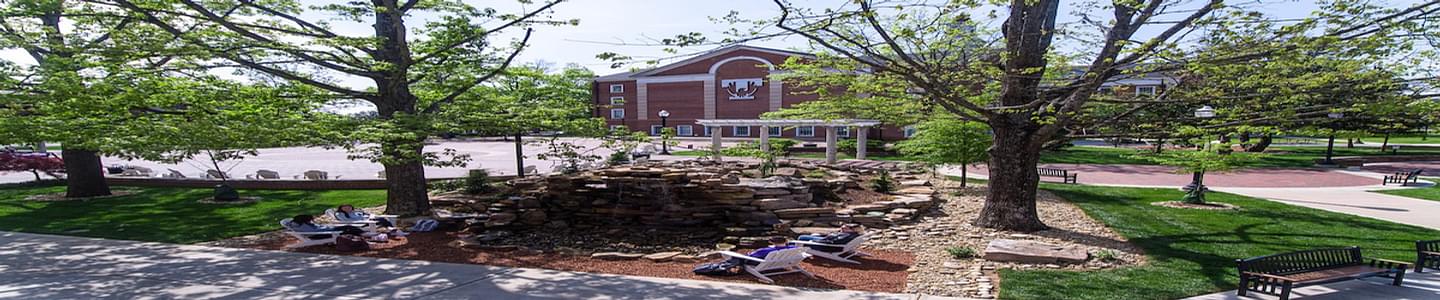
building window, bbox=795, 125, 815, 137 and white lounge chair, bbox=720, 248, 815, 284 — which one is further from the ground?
building window, bbox=795, 125, 815, 137

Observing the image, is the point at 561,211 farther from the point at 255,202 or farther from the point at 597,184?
the point at 255,202

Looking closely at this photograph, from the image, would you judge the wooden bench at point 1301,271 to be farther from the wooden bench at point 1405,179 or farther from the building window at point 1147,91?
the wooden bench at point 1405,179

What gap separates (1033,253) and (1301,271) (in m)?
2.70

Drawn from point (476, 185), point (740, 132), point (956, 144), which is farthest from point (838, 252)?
point (740, 132)

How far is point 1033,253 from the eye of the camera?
902cm

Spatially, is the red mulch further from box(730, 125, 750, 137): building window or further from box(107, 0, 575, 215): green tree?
box(730, 125, 750, 137): building window

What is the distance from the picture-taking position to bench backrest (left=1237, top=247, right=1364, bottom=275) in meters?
6.95

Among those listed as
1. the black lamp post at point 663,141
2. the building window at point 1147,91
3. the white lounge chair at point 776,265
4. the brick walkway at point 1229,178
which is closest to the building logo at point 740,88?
the black lamp post at point 663,141

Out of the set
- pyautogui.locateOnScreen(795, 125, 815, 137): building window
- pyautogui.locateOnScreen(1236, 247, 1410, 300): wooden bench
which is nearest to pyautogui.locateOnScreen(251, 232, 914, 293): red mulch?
pyautogui.locateOnScreen(1236, 247, 1410, 300): wooden bench

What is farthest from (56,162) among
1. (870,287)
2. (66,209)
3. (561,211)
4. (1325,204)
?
(1325,204)

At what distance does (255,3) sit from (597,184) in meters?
6.60

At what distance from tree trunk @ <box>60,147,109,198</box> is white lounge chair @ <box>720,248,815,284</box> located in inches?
737

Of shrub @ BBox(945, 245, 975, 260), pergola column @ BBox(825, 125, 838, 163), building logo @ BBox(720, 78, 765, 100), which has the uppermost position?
building logo @ BBox(720, 78, 765, 100)

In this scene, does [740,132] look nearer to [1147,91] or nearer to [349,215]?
[1147,91]
